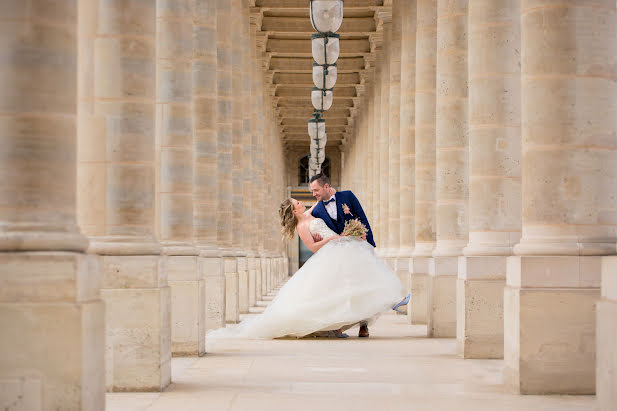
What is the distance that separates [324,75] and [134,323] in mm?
10570

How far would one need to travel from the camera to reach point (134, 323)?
25.6 feet

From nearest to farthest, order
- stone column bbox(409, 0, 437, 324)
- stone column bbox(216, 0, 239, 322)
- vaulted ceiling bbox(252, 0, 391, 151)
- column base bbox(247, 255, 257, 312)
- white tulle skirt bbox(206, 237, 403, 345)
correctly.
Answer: white tulle skirt bbox(206, 237, 403, 345)
stone column bbox(216, 0, 239, 322)
stone column bbox(409, 0, 437, 324)
column base bbox(247, 255, 257, 312)
vaulted ceiling bbox(252, 0, 391, 151)

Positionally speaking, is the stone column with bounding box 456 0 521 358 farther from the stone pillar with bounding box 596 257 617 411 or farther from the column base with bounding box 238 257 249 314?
the column base with bounding box 238 257 249 314

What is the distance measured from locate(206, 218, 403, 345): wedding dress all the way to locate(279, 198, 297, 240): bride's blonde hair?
720 mm

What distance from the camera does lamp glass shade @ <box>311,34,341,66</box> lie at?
48.6ft

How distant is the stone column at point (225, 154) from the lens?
16453 millimetres

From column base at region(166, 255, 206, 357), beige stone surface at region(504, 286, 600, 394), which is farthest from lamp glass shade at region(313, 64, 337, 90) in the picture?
beige stone surface at region(504, 286, 600, 394)

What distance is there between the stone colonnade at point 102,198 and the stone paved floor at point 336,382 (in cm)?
55

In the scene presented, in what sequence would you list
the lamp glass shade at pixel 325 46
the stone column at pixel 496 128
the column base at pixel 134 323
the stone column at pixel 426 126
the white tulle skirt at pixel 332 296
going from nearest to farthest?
the column base at pixel 134 323
the stone column at pixel 496 128
the white tulle skirt at pixel 332 296
the lamp glass shade at pixel 325 46
the stone column at pixel 426 126

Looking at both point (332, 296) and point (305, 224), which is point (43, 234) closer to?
point (332, 296)

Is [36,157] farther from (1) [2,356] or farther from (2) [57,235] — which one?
(1) [2,356]

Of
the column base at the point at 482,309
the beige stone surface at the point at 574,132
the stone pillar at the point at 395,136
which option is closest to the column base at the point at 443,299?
the column base at the point at 482,309

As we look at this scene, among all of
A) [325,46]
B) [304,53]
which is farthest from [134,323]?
[304,53]

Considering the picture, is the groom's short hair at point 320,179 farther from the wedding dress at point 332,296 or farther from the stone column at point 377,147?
the stone column at point 377,147
